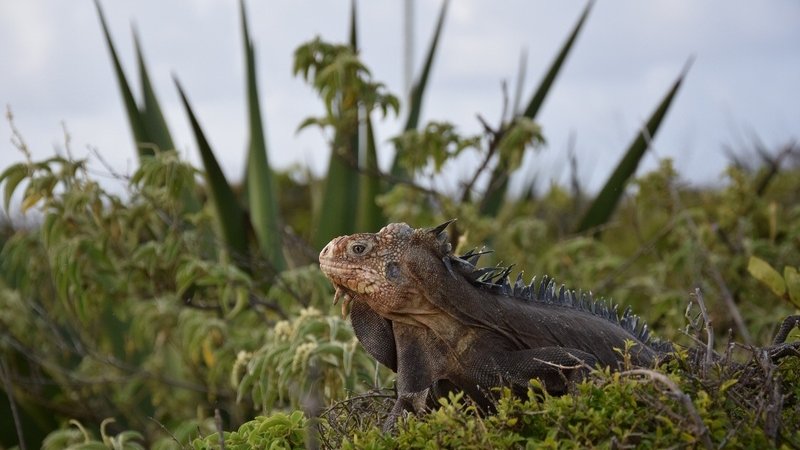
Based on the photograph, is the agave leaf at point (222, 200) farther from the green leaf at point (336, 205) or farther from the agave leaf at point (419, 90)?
the agave leaf at point (419, 90)

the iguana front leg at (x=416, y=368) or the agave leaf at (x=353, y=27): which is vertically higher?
the agave leaf at (x=353, y=27)

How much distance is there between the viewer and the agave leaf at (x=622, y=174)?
Result: 335 inches

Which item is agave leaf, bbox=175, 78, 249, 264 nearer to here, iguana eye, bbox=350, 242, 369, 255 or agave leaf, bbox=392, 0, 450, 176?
agave leaf, bbox=392, 0, 450, 176

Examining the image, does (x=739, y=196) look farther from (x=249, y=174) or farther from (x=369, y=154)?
(x=249, y=174)

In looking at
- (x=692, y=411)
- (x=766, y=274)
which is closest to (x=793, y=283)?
(x=766, y=274)

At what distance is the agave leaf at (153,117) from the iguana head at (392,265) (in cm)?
575

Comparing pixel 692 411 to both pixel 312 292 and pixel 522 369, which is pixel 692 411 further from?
pixel 312 292

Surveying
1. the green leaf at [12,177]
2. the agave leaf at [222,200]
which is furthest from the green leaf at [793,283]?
the agave leaf at [222,200]

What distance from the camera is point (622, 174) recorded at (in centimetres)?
862

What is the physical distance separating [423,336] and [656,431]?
86 centimetres

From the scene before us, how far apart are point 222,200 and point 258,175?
1.09 m

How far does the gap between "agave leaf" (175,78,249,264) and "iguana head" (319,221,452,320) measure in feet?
13.7

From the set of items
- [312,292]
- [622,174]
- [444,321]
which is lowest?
[312,292]

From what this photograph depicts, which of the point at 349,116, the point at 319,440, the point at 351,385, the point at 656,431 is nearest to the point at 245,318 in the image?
the point at 349,116
